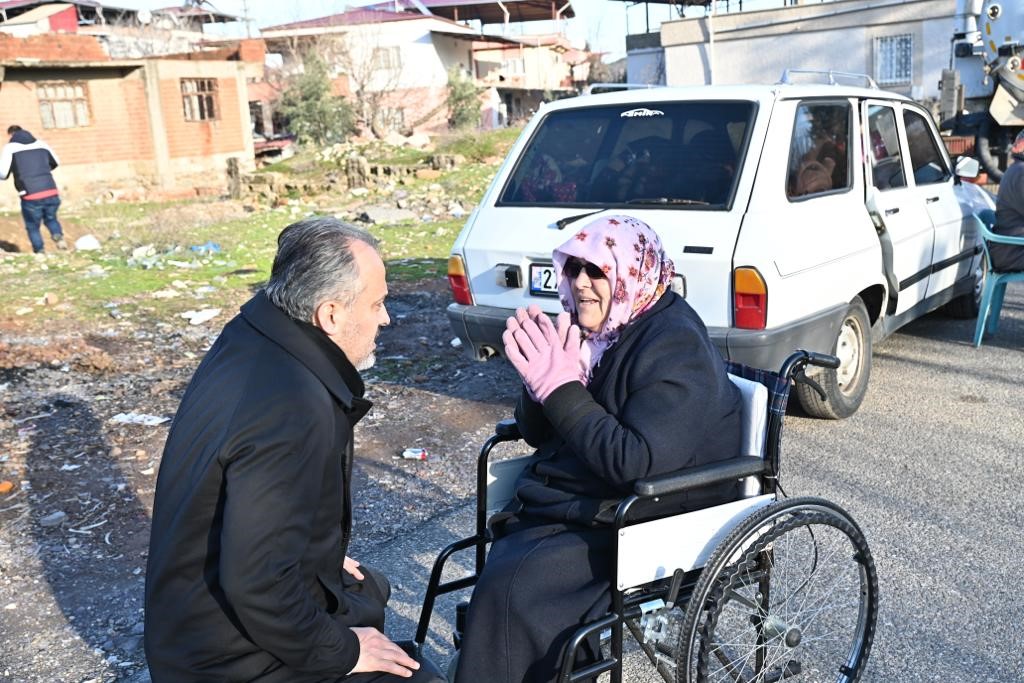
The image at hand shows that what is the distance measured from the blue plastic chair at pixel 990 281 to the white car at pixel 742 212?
0.55m

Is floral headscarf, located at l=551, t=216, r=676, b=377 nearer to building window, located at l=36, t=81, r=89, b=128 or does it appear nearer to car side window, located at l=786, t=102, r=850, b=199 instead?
car side window, located at l=786, t=102, r=850, b=199

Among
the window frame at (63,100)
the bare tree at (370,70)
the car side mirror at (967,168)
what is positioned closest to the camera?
the car side mirror at (967,168)

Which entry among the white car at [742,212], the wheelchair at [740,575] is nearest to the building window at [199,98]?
the white car at [742,212]

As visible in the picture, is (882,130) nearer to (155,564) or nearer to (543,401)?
(543,401)

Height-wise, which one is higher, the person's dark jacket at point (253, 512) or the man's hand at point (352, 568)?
the person's dark jacket at point (253, 512)

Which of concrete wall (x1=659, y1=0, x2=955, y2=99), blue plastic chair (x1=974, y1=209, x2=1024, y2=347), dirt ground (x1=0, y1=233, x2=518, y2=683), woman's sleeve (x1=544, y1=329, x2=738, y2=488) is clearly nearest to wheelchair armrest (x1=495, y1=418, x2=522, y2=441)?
woman's sleeve (x1=544, y1=329, x2=738, y2=488)

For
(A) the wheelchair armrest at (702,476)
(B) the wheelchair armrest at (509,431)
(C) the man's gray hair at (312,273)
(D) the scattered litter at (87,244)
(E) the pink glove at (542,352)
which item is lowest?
(D) the scattered litter at (87,244)

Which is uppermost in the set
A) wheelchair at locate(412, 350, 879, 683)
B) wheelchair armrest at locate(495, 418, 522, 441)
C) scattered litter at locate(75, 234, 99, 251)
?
wheelchair armrest at locate(495, 418, 522, 441)

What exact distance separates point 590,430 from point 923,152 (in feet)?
17.5

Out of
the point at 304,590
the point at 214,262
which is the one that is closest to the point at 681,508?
the point at 304,590

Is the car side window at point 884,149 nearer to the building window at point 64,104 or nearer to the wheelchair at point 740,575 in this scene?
the wheelchair at point 740,575

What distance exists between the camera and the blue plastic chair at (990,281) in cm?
672

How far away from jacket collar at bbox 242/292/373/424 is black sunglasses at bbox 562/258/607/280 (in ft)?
3.15

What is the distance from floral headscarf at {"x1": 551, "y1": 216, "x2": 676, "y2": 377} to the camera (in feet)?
9.45
